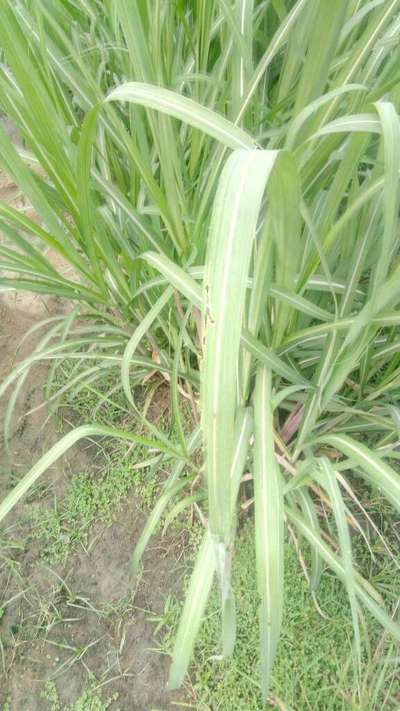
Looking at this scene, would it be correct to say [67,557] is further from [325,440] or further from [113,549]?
[325,440]

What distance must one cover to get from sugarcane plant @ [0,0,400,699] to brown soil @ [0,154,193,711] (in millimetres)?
150

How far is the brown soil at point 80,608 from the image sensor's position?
90 centimetres

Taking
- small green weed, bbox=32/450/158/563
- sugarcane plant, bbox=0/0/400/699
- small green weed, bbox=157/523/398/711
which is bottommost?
small green weed, bbox=157/523/398/711

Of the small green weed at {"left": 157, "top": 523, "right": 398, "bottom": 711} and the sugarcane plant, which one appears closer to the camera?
the sugarcane plant

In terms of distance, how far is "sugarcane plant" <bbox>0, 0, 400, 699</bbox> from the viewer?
0.46 metres

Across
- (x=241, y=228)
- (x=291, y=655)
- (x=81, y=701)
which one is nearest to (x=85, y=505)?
(x=81, y=701)

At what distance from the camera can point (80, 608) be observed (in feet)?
3.16

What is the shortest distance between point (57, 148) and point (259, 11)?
42cm

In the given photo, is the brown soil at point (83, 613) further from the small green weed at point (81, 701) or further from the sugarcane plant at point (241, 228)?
the sugarcane plant at point (241, 228)

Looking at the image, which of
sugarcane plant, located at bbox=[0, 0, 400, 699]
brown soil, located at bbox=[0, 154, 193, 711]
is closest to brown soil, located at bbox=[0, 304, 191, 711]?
brown soil, located at bbox=[0, 154, 193, 711]

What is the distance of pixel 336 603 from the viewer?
2.98 ft

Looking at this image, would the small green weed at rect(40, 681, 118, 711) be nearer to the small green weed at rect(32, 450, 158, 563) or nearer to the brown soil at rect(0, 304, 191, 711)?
the brown soil at rect(0, 304, 191, 711)

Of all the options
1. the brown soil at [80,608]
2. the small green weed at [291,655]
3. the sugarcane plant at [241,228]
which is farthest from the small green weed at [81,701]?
the sugarcane plant at [241,228]

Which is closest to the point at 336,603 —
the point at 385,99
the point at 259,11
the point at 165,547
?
the point at 165,547
